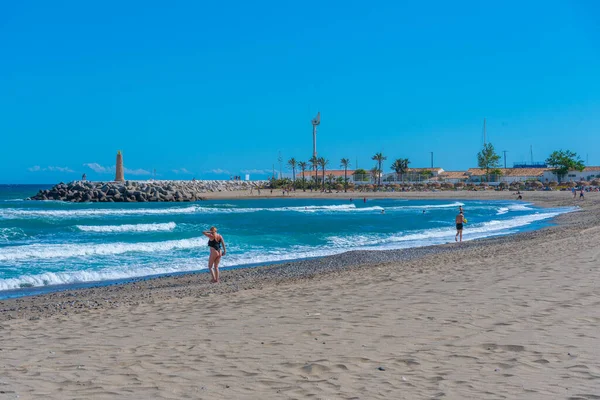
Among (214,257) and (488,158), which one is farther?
(488,158)

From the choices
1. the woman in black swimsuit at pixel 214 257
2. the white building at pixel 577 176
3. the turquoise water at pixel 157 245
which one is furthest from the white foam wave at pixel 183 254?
the white building at pixel 577 176

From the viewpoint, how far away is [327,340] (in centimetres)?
601

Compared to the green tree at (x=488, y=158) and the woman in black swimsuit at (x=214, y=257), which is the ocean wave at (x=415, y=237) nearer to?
the woman in black swimsuit at (x=214, y=257)

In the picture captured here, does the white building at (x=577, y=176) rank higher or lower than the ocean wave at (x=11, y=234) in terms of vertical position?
higher

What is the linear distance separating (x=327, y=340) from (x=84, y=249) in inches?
639

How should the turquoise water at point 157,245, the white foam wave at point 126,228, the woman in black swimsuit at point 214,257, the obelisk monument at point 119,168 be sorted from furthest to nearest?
the obelisk monument at point 119,168
the white foam wave at point 126,228
the turquoise water at point 157,245
the woman in black swimsuit at point 214,257

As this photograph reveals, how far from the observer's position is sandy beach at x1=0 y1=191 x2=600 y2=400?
181 inches

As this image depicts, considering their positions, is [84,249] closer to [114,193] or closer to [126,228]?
[126,228]

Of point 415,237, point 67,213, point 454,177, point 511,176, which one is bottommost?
point 415,237

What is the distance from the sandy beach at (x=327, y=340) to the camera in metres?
4.60

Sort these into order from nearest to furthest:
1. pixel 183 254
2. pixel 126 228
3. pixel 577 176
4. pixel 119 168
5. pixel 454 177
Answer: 1. pixel 183 254
2. pixel 126 228
3. pixel 119 168
4. pixel 577 176
5. pixel 454 177

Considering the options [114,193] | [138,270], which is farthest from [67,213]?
[138,270]

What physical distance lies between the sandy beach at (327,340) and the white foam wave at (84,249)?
859 centimetres

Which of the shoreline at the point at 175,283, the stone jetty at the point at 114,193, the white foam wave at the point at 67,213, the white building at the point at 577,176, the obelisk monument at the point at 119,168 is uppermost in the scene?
the obelisk monument at the point at 119,168
